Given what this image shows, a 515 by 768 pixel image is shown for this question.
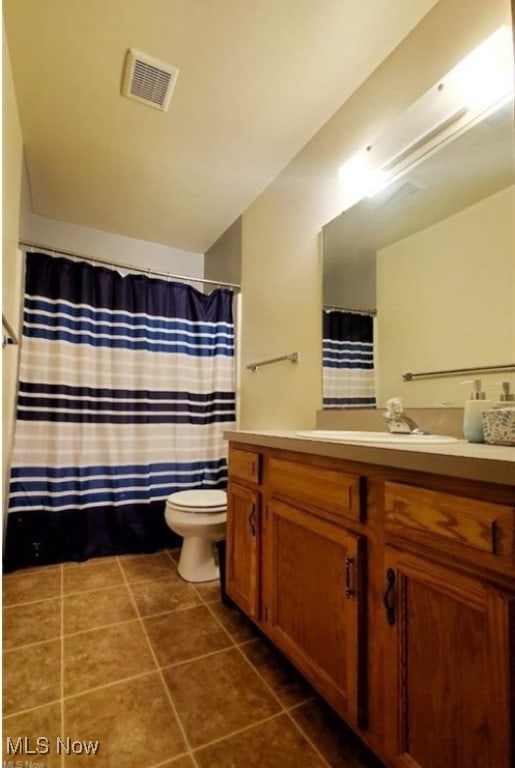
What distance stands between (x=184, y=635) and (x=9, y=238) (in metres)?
1.96

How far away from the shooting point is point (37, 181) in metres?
2.32

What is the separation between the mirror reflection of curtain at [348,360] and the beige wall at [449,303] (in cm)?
6

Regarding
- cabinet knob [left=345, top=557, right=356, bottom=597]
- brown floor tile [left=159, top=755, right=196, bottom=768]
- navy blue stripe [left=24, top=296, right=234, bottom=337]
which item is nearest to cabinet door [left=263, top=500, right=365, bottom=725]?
cabinet knob [left=345, top=557, right=356, bottom=597]

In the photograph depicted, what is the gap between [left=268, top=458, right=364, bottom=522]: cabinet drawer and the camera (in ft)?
3.13

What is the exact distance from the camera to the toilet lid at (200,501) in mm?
1893

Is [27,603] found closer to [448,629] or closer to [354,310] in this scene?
[448,629]

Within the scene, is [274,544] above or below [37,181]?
below

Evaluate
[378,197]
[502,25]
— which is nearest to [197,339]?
[378,197]

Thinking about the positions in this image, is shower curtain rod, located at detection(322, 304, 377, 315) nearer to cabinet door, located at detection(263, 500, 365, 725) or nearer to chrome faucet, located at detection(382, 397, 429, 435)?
chrome faucet, located at detection(382, 397, 429, 435)

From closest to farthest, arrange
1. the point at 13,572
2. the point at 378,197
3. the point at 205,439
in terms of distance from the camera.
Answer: the point at 378,197 < the point at 13,572 < the point at 205,439

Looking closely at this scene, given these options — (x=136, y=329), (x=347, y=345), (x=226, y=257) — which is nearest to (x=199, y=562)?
(x=347, y=345)

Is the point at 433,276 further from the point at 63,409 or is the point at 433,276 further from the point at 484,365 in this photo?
the point at 63,409

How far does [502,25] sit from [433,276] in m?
0.74

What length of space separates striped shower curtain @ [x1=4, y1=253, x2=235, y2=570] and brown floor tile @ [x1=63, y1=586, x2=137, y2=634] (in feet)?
1.56
